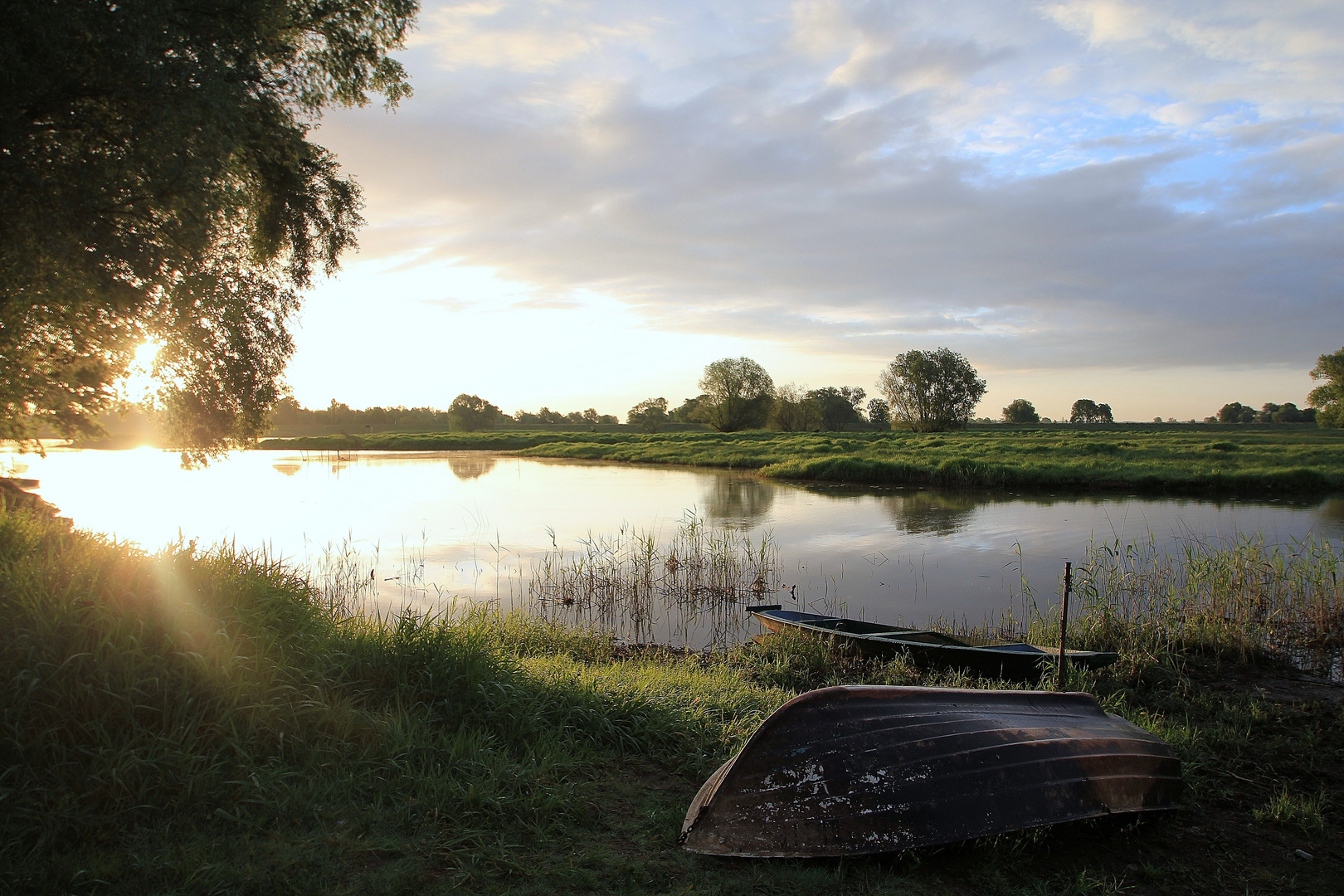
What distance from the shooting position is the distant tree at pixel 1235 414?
9719 centimetres

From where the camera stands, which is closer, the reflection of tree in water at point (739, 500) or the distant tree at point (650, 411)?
the reflection of tree in water at point (739, 500)

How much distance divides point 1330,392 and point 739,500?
2480 inches

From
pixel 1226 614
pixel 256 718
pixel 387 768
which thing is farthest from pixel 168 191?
pixel 1226 614

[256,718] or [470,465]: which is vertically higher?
[256,718]

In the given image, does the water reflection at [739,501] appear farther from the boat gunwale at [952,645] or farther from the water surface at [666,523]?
the boat gunwale at [952,645]

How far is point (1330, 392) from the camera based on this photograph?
59.2m

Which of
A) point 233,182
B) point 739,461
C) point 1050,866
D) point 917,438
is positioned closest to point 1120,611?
point 1050,866

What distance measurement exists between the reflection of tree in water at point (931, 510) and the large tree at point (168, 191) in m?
14.4

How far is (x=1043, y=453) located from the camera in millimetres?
33594

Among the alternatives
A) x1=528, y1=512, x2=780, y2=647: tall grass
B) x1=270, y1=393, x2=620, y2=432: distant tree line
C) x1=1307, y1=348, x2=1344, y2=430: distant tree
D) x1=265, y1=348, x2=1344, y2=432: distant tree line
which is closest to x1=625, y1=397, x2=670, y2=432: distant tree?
x1=265, y1=348, x2=1344, y2=432: distant tree line

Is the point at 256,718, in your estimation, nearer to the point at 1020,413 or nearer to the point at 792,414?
the point at 792,414

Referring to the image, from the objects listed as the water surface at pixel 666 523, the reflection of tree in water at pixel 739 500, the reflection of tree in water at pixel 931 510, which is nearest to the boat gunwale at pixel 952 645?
the water surface at pixel 666 523

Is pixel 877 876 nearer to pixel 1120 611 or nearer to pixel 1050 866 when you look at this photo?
pixel 1050 866

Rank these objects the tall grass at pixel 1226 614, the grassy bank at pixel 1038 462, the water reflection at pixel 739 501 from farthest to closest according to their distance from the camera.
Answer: the grassy bank at pixel 1038 462 < the water reflection at pixel 739 501 < the tall grass at pixel 1226 614
